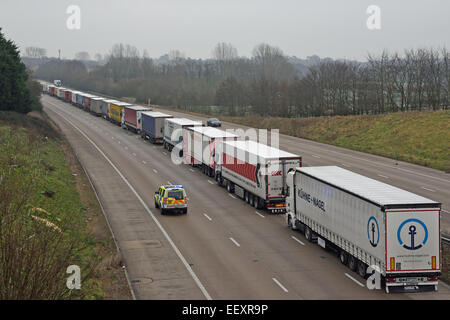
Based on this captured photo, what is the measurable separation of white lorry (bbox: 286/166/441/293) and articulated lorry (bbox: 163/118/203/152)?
32.2m

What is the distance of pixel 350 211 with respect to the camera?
23.2 meters

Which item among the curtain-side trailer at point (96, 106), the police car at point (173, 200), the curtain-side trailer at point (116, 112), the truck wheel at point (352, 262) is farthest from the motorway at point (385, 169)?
the curtain-side trailer at point (96, 106)

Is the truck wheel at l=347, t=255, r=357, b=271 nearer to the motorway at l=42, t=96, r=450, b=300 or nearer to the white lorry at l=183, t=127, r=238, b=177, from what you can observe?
the motorway at l=42, t=96, r=450, b=300

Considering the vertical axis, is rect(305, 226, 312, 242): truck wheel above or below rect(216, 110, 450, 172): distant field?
below

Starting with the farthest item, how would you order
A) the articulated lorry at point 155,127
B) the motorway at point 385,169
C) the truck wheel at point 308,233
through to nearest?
the articulated lorry at point 155,127 → the motorway at point 385,169 → the truck wheel at point 308,233

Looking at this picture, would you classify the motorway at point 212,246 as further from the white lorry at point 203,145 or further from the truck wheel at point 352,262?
the white lorry at point 203,145

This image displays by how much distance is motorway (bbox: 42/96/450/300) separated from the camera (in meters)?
21.5

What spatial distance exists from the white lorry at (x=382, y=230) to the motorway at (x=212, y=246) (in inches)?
27.8

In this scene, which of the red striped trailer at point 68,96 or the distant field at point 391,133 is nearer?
the distant field at point 391,133

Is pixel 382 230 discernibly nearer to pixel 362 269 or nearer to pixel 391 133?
pixel 362 269

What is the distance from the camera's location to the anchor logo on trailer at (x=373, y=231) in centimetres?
2081

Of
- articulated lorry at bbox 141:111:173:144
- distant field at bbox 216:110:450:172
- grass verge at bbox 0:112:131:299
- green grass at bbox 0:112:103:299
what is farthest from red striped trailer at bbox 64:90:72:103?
green grass at bbox 0:112:103:299

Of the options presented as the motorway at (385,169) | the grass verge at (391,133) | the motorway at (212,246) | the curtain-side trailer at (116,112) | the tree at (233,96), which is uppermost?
the tree at (233,96)

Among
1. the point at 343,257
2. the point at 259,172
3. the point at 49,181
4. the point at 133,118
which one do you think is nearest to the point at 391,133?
the point at 133,118
